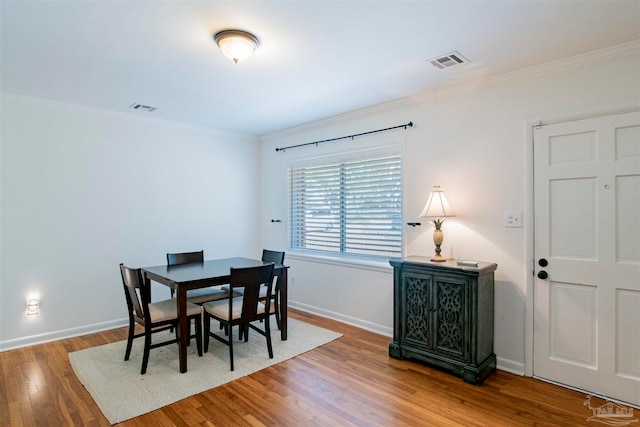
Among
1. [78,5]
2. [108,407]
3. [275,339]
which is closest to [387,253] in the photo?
[275,339]

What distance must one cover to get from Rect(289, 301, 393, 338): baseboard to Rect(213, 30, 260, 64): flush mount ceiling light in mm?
3032

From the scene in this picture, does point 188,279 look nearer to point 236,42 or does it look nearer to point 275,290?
point 275,290

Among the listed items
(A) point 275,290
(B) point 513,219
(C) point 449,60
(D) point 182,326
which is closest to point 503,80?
(C) point 449,60

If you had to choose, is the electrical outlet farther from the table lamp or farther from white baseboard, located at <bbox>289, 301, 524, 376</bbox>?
white baseboard, located at <bbox>289, 301, 524, 376</bbox>

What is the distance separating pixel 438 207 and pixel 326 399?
1.86 meters

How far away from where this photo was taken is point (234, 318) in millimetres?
3143

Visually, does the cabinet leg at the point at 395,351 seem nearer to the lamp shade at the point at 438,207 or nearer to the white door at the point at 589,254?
the white door at the point at 589,254

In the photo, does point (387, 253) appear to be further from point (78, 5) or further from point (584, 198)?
point (78, 5)

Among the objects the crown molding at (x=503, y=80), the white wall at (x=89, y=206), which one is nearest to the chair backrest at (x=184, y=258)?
the white wall at (x=89, y=206)

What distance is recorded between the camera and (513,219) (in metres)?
3.04

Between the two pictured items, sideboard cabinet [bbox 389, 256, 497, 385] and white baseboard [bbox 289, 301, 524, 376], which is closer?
sideboard cabinet [bbox 389, 256, 497, 385]

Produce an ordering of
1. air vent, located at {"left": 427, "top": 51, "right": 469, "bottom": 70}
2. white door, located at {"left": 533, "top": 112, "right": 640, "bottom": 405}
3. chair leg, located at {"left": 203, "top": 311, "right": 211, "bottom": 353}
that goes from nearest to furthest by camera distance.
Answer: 1. white door, located at {"left": 533, "top": 112, "right": 640, "bottom": 405}
2. air vent, located at {"left": 427, "top": 51, "right": 469, "bottom": 70}
3. chair leg, located at {"left": 203, "top": 311, "right": 211, "bottom": 353}

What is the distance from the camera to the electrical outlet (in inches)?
118

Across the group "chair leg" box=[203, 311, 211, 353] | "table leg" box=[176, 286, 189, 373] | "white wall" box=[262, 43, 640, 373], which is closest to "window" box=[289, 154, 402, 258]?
"white wall" box=[262, 43, 640, 373]
